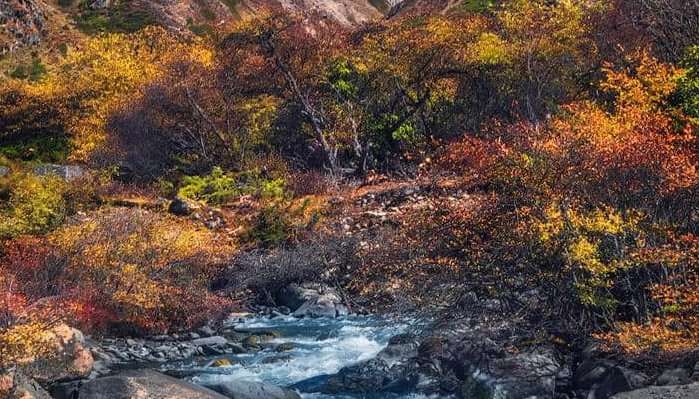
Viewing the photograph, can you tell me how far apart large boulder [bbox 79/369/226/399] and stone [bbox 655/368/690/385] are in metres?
8.38

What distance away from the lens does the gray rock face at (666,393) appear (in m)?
10.5

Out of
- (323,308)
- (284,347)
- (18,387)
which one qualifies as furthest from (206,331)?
(18,387)

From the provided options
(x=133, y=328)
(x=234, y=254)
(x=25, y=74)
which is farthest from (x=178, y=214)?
(x=25, y=74)

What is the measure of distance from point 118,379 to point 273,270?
11337mm

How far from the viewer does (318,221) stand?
2564 centimetres

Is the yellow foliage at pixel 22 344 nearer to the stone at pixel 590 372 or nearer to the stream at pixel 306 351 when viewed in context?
the stream at pixel 306 351

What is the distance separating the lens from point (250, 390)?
14.5 m

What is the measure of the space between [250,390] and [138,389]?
2.64 metres

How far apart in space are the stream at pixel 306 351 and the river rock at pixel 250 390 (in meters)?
0.88

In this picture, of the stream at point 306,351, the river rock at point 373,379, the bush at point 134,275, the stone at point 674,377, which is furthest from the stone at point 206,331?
the stone at point 674,377

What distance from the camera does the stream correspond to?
670 inches

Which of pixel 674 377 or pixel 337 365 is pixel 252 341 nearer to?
pixel 337 365

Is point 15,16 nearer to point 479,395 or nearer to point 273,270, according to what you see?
point 273,270

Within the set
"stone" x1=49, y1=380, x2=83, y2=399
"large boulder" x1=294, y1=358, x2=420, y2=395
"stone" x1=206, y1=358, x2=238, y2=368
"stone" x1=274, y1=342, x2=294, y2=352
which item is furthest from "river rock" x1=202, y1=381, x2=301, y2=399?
"stone" x1=274, y1=342, x2=294, y2=352
